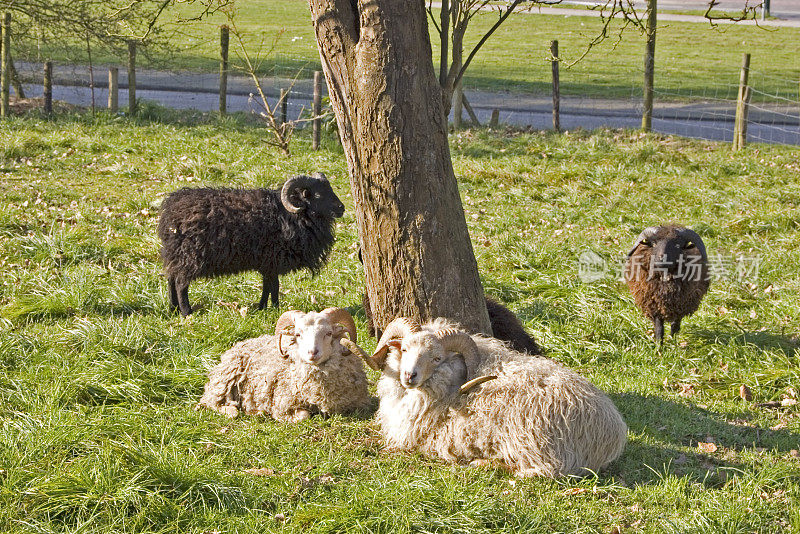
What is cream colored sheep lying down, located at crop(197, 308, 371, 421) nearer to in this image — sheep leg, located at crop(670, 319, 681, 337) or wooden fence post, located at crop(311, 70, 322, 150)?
sheep leg, located at crop(670, 319, 681, 337)

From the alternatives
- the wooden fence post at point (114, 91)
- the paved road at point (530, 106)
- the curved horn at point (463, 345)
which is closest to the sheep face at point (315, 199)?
the curved horn at point (463, 345)

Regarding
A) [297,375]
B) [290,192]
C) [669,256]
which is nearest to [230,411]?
[297,375]

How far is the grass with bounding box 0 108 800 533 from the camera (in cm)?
474

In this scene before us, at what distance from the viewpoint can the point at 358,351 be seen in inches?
231

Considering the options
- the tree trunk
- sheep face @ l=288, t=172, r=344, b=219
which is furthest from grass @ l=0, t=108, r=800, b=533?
the tree trunk

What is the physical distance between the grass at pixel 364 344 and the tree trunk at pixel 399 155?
3.68ft

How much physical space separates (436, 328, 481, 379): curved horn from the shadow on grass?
1.11 meters

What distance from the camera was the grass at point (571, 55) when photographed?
83.1 ft

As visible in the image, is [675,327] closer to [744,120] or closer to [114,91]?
[744,120]

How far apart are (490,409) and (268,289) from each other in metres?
3.82

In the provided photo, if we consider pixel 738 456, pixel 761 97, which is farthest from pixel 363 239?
pixel 761 97

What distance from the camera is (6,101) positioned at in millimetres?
16531

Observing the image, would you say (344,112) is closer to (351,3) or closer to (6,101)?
(351,3)

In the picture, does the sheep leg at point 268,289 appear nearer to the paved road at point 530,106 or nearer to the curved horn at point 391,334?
the curved horn at point 391,334
